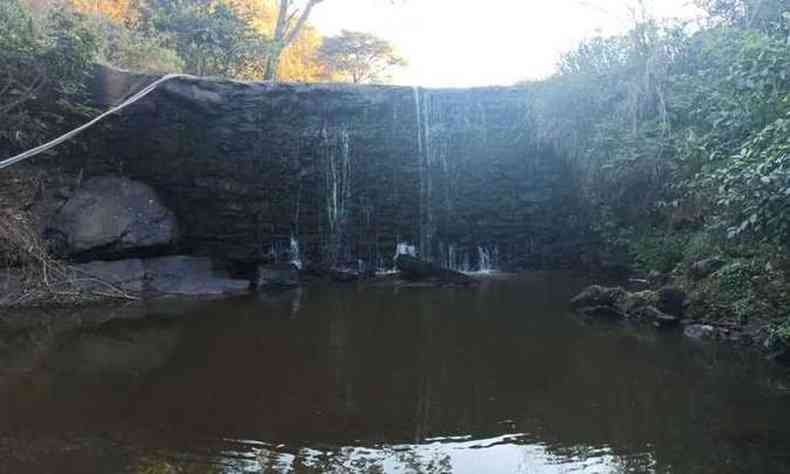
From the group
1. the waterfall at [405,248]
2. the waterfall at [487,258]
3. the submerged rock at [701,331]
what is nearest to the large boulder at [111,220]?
the waterfall at [405,248]

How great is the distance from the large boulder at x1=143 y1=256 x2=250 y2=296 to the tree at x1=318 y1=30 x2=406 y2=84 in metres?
16.5

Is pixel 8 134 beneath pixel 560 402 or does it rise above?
above

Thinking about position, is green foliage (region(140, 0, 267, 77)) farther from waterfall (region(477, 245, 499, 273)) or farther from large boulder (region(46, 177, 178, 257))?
waterfall (region(477, 245, 499, 273))

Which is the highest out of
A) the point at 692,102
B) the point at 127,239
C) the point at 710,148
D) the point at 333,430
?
the point at 692,102

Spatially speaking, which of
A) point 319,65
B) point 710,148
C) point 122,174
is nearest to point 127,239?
point 122,174

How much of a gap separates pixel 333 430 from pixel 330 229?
Result: 333 inches

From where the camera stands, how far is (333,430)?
4.47 m

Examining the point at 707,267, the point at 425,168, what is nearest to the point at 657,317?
the point at 707,267

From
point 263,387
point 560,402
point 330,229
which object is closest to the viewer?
point 560,402

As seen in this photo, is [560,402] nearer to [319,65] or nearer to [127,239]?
[127,239]

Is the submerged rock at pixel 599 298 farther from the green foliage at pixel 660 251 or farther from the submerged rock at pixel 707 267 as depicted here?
the green foliage at pixel 660 251

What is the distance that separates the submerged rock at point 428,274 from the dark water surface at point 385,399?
9.72 feet

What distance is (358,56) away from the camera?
2638 cm

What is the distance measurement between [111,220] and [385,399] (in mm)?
7488
